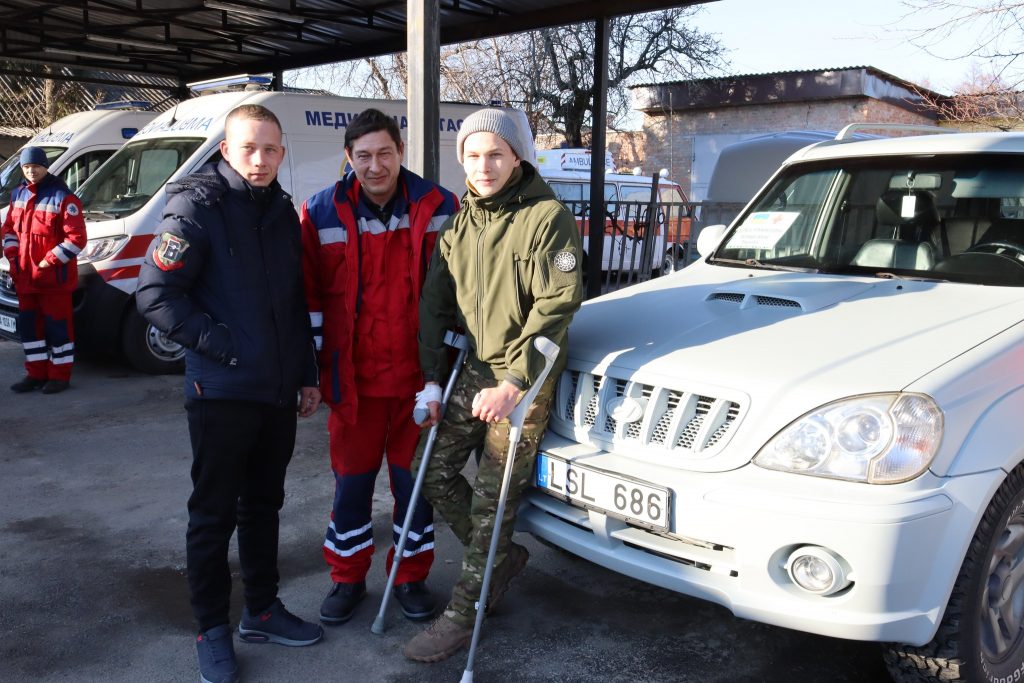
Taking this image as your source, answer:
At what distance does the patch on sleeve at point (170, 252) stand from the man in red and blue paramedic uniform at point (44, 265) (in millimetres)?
4580

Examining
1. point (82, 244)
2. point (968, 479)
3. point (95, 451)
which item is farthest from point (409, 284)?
point (82, 244)

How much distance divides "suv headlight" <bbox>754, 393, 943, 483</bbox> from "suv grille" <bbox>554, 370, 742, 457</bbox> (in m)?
0.18

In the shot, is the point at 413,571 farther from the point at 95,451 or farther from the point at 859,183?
the point at 95,451

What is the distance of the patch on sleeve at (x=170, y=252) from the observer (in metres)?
2.64

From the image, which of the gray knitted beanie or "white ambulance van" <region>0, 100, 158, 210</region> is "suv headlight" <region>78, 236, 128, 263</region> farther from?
the gray knitted beanie

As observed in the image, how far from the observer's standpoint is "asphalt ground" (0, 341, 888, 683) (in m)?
2.97

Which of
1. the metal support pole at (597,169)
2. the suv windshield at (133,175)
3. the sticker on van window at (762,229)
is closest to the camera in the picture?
the sticker on van window at (762,229)

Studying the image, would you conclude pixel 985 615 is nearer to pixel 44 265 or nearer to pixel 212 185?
pixel 212 185

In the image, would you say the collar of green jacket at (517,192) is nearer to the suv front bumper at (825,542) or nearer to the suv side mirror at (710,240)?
the suv front bumper at (825,542)

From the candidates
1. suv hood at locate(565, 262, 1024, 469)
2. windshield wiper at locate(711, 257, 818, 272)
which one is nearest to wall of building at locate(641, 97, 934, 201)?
windshield wiper at locate(711, 257, 818, 272)

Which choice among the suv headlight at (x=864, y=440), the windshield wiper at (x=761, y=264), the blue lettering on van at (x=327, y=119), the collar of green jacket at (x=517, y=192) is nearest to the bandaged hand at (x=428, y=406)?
the collar of green jacket at (x=517, y=192)

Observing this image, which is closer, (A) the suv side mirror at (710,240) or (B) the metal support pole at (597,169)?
(A) the suv side mirror at (710,240)

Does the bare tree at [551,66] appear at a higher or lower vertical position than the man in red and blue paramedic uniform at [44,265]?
higher

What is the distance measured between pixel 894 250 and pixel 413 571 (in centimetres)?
246
